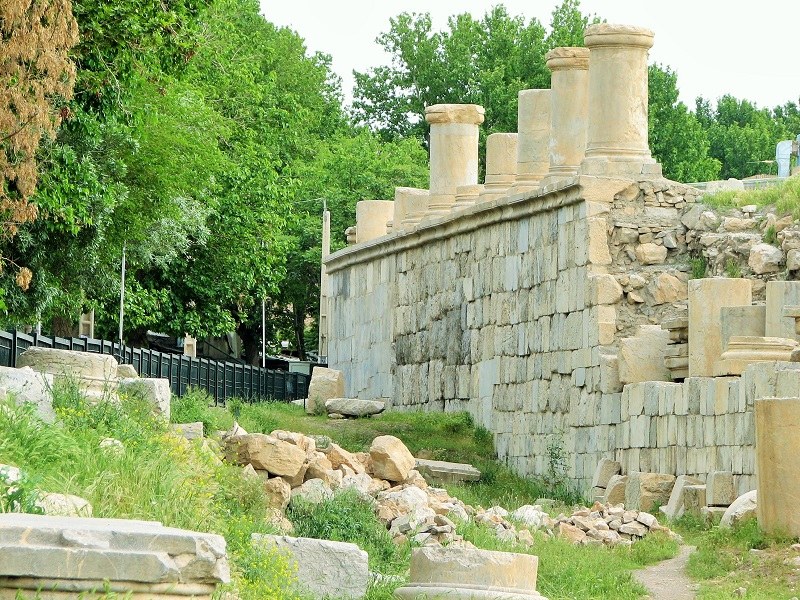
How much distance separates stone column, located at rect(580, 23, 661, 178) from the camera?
22.2 m

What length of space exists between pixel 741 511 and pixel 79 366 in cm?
643

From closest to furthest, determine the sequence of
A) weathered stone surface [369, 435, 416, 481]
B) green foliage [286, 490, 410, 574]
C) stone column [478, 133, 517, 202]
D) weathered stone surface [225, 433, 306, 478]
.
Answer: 1. green foliage [286, 490, 410, 574]
2. weathered stone surface [225, 433, 306, 478]
3. weathered stone surface [369, 435, 416, 481]
4. stone column [478, 133, 517, 202]

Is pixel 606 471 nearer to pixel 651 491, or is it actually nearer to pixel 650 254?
pixel 651 491

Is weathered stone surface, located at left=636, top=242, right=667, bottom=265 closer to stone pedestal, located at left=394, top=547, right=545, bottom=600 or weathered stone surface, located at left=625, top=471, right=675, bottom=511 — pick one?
weathered stone surface, located at left=625, top=471, right=675, bottom=511

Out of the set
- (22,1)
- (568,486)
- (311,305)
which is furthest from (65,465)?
(311,305)

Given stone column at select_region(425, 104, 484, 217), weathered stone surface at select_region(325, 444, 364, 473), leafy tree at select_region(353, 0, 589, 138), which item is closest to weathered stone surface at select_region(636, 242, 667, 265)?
weathered stone surface at select_region(325, 444, 364, 473)

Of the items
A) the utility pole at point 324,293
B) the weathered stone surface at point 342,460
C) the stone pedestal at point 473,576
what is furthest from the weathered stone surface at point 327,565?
the utility pole at point 324,293

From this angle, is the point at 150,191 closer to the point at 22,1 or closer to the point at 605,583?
the point at 22,1

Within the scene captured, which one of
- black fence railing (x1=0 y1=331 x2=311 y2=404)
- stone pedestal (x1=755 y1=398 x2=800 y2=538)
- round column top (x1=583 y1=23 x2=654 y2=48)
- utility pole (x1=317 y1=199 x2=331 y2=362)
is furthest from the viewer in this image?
utility pole (x1=317 y1=199 x2=331 y2=362)

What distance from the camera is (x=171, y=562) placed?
25.2 ft

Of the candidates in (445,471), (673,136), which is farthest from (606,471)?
(673,136)

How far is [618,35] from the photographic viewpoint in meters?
22.1

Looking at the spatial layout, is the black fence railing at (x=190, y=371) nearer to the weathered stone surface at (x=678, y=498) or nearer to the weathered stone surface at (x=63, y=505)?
the weathered stone surface at (x=678, y=498)

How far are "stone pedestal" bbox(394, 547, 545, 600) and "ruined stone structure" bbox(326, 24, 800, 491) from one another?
5.75m
